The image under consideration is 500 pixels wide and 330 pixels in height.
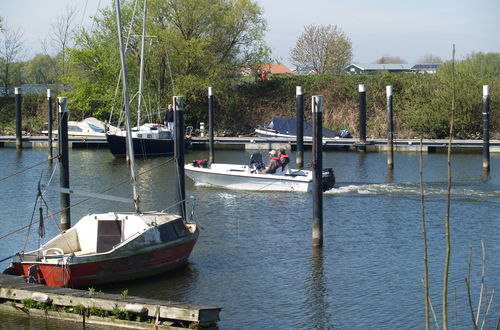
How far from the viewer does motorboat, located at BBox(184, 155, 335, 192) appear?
31.5 m

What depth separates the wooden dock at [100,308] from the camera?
14641 millimetres

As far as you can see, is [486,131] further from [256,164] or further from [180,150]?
[180,150]

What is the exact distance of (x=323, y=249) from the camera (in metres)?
22.0

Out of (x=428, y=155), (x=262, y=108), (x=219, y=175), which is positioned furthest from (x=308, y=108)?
(x=219, y=175)

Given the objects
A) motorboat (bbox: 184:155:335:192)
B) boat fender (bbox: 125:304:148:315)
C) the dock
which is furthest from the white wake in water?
boat fender (bbox: 125:304:148:315)

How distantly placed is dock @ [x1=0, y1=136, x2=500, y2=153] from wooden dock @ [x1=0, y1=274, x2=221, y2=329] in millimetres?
33944

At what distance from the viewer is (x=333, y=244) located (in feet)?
74.8

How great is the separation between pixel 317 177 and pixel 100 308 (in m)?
7.42

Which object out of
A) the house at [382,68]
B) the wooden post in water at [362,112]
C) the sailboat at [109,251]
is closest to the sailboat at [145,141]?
the wooden post in water at [362,112]

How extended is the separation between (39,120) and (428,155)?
31.2m

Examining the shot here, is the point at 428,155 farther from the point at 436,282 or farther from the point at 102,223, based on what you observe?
the point at 102,223

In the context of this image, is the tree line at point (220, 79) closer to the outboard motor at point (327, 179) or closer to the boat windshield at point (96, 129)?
the boat windshield at point (96, 129)

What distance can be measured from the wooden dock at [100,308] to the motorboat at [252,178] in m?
16.3

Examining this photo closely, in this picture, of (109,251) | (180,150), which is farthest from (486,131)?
(109,251)
